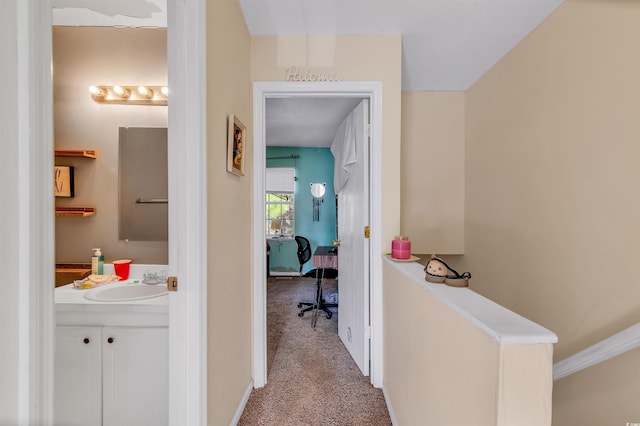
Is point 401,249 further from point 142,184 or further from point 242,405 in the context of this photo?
point 142,184

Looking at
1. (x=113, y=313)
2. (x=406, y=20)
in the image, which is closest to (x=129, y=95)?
(x=113, y=313)

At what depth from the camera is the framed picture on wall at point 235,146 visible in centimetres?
148

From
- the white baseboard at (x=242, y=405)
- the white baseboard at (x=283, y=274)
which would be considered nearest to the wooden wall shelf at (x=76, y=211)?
the white baseboard at (x=242, y=405)

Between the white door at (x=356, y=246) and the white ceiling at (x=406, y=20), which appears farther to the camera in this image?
the white door at (x=356, y=246)

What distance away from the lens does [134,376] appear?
1.27m

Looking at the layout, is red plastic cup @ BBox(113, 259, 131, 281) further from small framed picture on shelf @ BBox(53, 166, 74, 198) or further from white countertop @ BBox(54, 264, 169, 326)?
small framed picture on shelf @ BBox(53, 166, 74, 198)

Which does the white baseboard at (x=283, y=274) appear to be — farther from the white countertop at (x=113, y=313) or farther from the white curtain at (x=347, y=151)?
the white countertop at (x=113, y=313)

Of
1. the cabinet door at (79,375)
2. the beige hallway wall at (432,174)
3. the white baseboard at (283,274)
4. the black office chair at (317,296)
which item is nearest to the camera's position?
→ the cabinet door at (79,375)

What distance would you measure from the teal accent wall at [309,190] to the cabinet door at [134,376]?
13.1ft

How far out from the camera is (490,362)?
718 mm

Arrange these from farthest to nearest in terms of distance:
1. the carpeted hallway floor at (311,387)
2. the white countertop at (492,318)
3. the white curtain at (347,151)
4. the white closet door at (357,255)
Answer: the white curtain at (347,151) < the white closet door at (357,255) < the carpeted hallway floor at (311,387) < the white countertop at (492,318)

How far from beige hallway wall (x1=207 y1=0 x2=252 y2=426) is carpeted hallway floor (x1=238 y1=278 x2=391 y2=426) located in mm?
215

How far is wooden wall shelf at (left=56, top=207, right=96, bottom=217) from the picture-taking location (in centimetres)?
171

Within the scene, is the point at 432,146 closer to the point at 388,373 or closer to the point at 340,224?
the point at 340,224
